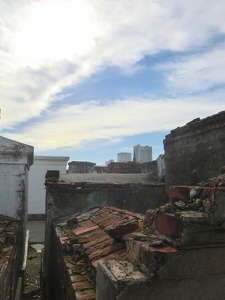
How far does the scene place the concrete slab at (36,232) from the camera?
12.0 metres

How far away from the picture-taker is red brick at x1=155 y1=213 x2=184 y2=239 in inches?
79.3

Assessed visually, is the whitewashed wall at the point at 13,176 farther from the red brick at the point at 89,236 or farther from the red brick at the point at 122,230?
the red brick at the point at 122,230

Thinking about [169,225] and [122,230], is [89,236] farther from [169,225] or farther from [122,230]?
[169,225]

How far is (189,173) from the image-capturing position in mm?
7000

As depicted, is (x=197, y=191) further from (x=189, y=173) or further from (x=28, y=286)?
(x=28, y=286)

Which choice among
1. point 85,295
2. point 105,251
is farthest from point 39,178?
point 85,295

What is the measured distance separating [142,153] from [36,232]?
27.7ft

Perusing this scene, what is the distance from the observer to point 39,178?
57.8 ft

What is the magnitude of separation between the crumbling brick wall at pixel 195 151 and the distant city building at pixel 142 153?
391 inches

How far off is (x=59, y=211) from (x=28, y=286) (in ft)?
8.40

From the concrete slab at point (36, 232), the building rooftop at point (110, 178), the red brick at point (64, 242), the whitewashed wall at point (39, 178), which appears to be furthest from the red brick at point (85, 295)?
the whitewashed wall at point (39, 178)

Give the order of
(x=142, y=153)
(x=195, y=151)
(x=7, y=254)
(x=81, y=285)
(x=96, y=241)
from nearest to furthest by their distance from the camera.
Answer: (x=81, y=285) → (x=96, y=241) → (x=7, y=254) → (x=195, y=151) → (x=142, y=153)

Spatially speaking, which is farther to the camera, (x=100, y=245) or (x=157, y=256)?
(x=100, y=245)

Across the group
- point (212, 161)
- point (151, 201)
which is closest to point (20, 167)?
point (151, 201)
